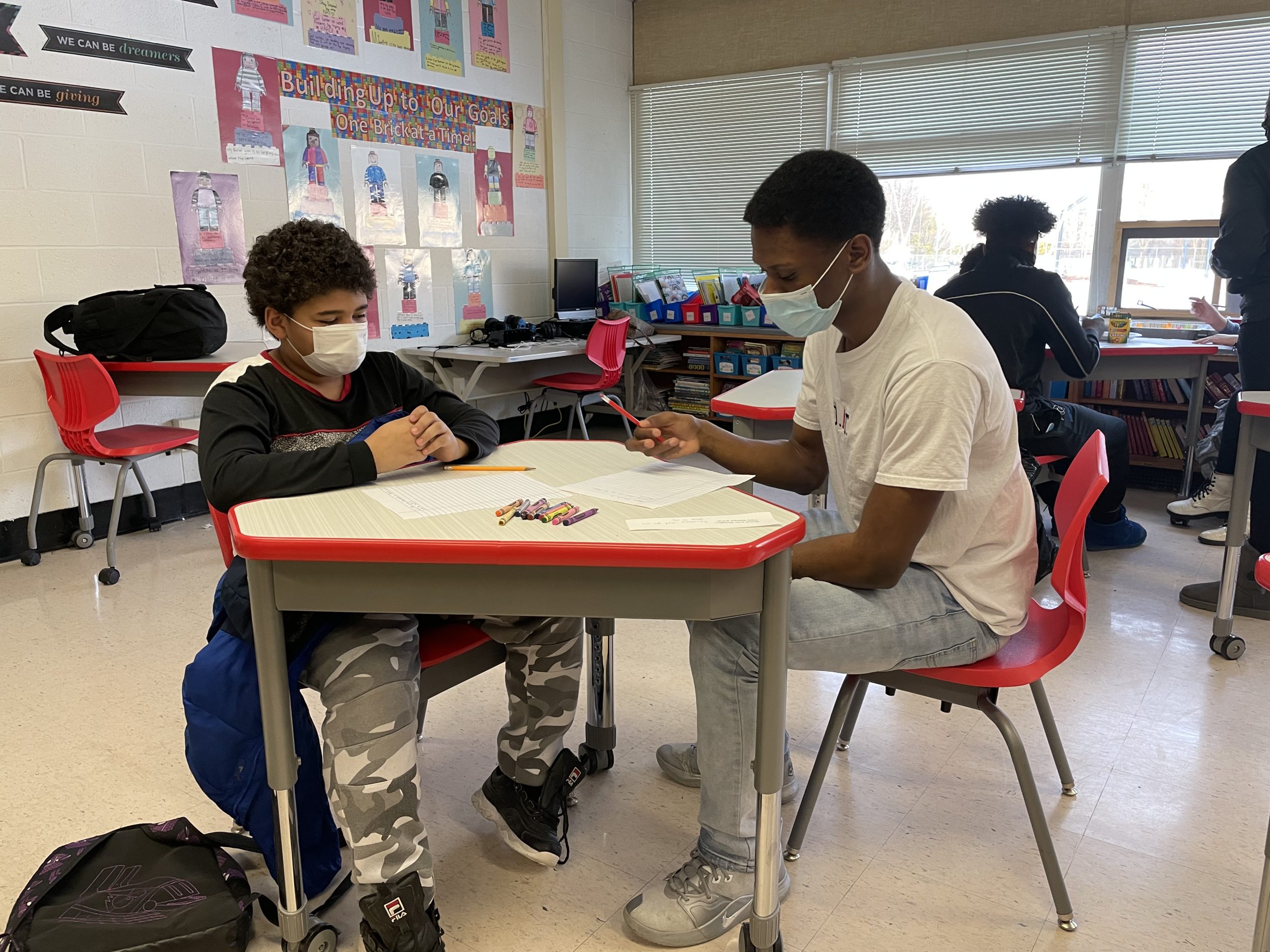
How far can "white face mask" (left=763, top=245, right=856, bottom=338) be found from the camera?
1.48 metres

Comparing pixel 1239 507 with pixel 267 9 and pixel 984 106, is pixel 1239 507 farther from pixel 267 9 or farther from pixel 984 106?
pixel 267 9

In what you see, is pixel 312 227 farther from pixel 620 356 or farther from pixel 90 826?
pixel 620 356

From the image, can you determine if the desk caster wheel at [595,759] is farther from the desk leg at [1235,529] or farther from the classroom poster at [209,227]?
the classroom poster at [209,227]

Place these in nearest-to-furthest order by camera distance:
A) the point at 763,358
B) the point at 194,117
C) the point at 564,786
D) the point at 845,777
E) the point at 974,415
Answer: the point at 974,415
the point at 564,786
the point at 845,777
the point at 194,117
the point at 763,358

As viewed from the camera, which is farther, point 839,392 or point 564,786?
point 564,786

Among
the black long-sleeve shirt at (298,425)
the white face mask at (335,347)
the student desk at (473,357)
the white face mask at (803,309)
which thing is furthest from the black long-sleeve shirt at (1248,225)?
the white face mask at (335,347)

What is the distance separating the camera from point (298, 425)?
160 cm

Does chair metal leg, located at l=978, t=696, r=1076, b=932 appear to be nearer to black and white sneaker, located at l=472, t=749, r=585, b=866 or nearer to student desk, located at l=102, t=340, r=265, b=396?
black and white sneaker, located at l=472, t=749, r=585, b=866

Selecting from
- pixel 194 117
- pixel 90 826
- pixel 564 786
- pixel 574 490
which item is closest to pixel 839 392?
pixel 574 490

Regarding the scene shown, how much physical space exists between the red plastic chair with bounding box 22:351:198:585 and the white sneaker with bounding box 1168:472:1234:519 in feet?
12.1

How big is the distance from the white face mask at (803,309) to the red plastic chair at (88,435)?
218cm

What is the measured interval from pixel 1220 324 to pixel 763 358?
2.18 m

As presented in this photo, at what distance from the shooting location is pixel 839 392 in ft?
5.15

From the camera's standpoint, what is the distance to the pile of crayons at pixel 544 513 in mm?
1243
